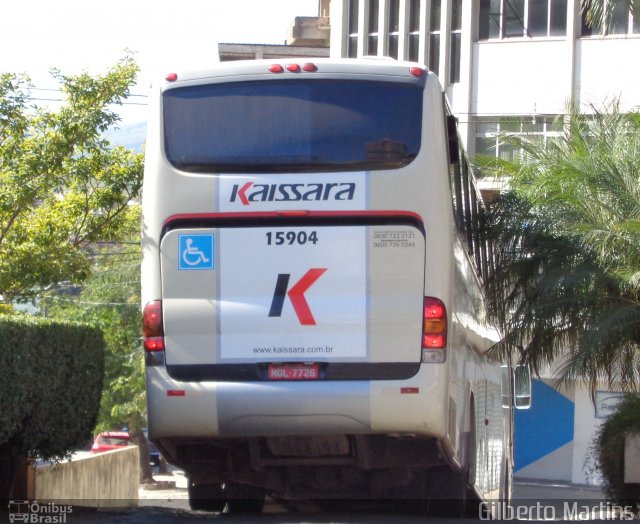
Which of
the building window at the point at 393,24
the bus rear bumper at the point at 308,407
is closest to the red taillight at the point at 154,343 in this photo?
the bus rear bumper at the point at 308,407

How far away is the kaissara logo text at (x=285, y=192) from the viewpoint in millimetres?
8734

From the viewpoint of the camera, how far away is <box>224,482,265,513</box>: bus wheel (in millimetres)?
10727

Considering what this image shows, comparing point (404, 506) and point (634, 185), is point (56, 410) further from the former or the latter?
point (634, 185)

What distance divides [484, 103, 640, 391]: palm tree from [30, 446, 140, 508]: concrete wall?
535 centimetres

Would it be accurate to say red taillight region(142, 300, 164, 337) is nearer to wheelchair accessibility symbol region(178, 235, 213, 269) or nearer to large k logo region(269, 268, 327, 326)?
wheelchair accessibility symbol region(178, 235, 213, 269)

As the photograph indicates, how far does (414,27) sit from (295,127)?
27.4m

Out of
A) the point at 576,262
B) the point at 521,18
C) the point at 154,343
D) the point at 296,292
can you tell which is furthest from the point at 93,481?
the point at 521,18

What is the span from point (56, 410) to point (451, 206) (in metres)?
3.85

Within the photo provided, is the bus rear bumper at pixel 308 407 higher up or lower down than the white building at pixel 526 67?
lower down

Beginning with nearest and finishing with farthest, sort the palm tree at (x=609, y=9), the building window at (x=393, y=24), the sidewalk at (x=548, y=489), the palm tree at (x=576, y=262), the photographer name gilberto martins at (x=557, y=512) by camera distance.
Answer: the photographer name gilberto martins at (x=557, y=512) → the palm tree at (x=576, y=262) → the palm tree at (x=609, y=9) → the sidewalk at (x=548, y=489) → the building window at (x=393, y=24)

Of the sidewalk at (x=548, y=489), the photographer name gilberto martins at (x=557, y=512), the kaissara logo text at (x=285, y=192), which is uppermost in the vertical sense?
the kaissara logo text at (x=285, y=192)

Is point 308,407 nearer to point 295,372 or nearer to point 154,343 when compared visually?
point 295,372

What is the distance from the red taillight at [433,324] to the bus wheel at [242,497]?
116 inches

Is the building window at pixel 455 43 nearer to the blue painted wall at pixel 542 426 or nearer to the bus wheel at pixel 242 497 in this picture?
the blue painted wall at pixel 542 426
